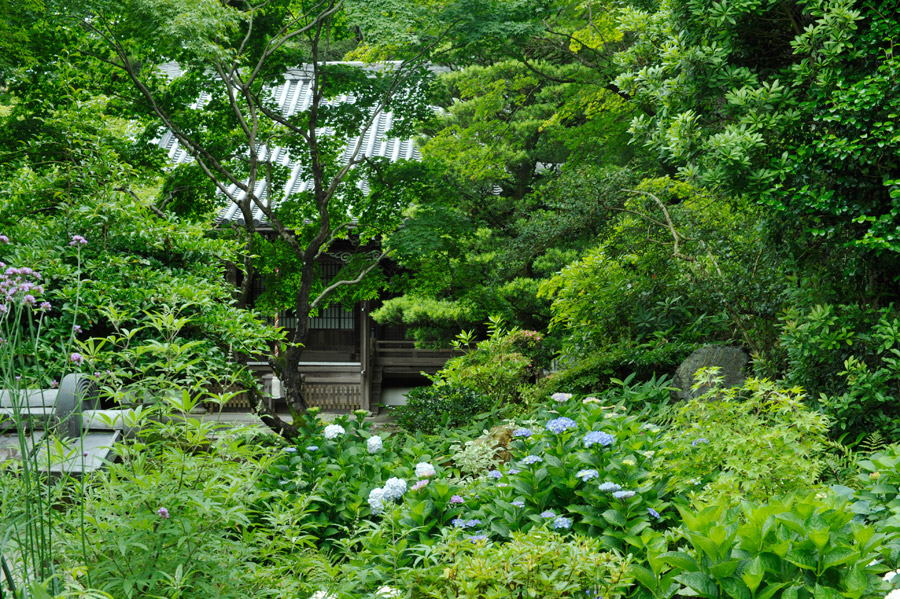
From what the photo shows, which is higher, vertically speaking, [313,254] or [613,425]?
[313,254]

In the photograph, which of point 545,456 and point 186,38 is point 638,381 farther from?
point 186,38

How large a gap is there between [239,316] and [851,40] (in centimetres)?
469

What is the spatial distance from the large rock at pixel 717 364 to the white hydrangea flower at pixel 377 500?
3280 mm

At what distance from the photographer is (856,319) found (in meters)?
4.45

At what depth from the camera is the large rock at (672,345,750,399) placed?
604 centimetres

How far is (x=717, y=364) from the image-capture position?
6.06 meters

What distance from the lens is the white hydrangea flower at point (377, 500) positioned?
3.75m

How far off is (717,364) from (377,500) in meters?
3.64

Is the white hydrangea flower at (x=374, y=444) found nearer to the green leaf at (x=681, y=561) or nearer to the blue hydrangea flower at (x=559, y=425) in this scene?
the blue hydrangea flower at (x=559, y=425)

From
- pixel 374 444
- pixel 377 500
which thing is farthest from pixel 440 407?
pixel 377 500

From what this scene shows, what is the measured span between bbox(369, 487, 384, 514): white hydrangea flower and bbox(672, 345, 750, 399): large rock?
3280 mm

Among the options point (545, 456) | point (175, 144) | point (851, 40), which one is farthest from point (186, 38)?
point (175, 144)

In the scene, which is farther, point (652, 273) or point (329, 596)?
point (652, 273)

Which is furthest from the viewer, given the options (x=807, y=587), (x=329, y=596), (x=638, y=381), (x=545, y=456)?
(x=638, y=381)
